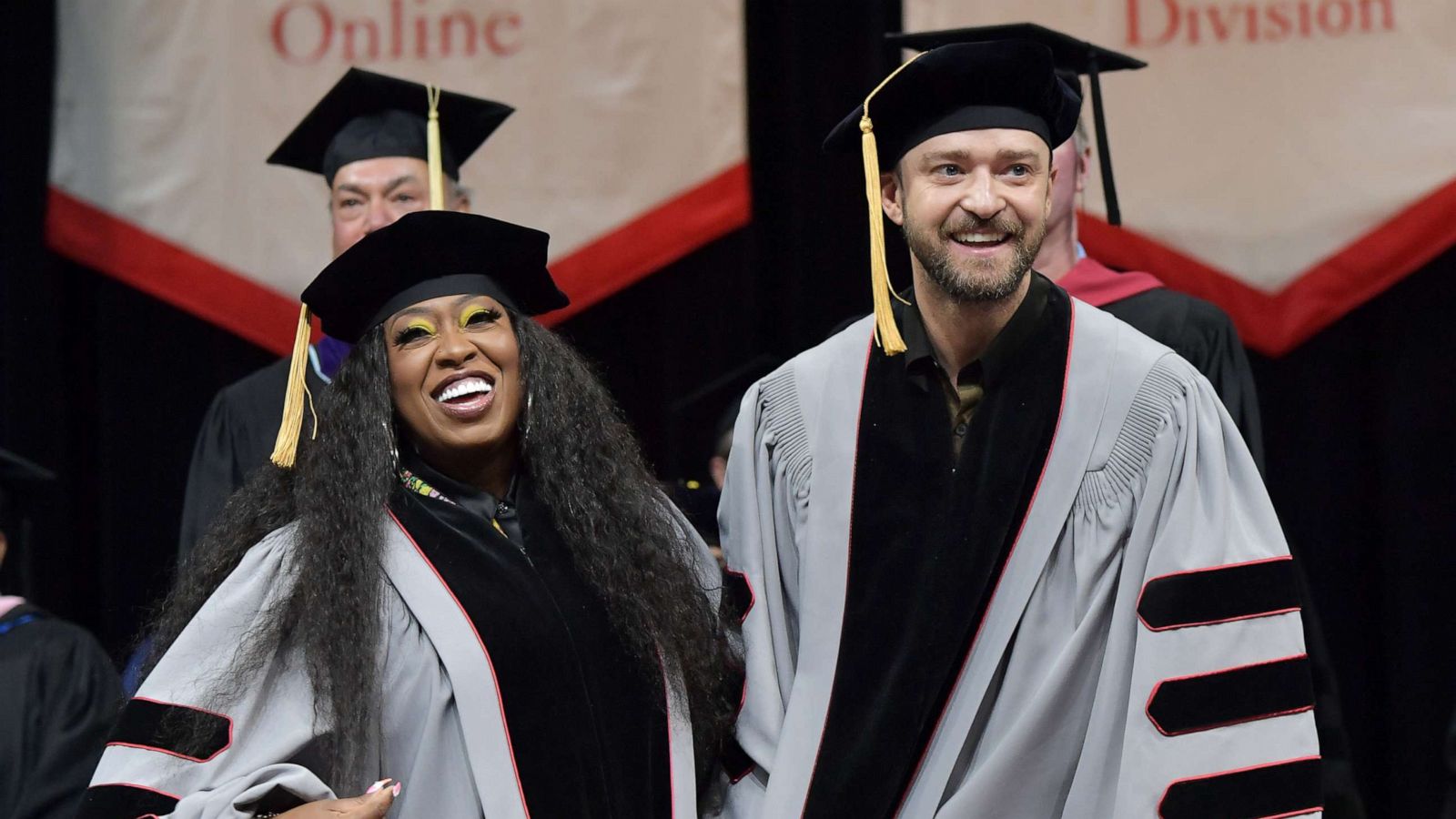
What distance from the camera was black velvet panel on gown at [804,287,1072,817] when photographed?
3.03m

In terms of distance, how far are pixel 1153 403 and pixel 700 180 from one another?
242cm

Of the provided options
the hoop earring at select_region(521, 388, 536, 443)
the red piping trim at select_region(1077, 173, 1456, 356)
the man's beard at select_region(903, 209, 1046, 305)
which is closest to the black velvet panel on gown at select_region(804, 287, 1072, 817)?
the man's beard at select_region(903, 209, 1046, 305)

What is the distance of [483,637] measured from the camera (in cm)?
303

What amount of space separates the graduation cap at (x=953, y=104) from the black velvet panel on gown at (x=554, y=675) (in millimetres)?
701

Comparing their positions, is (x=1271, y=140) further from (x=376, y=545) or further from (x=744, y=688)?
(x=376, y=545)

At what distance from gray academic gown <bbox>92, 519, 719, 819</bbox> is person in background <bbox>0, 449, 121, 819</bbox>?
1.39 m

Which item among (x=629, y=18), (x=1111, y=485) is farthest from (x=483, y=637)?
(x=629, y=18)

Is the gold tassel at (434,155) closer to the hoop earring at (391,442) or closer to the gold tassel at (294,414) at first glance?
the gold tassel at (294,414)

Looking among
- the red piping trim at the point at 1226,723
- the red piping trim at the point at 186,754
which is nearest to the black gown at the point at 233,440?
the red piping trim at the point at 186,754

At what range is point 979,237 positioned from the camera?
10.2 ft

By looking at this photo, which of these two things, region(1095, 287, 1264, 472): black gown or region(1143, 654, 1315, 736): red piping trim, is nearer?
region(1143, 654, 1315, 736): red piping trim

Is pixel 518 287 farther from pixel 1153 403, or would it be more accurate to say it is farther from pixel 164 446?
pixel 164 446

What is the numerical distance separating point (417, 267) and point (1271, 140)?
104 inches

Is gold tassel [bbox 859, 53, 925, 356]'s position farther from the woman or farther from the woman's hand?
the woman's hand
